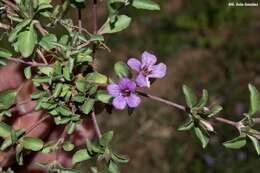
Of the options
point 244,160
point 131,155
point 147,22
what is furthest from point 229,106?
point 147,22

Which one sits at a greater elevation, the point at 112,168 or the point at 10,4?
the point at 10,4

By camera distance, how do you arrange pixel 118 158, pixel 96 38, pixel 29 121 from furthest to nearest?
pixel 29 121, pixel 118 158, pixel 96 38

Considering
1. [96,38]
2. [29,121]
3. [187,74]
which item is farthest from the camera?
[187,74]

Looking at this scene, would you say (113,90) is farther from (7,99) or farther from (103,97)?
(7,99)

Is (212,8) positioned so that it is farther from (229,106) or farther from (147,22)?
(229,106)

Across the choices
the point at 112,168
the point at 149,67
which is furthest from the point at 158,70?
the point at 112,168

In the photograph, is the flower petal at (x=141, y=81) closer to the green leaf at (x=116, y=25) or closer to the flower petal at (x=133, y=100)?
the flower petal at (x=133, y=100)

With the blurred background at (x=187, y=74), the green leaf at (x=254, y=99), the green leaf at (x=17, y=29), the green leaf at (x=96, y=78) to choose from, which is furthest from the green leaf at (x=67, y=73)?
the blurred background at (x=187, y=74)

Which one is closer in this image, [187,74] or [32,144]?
[32,144]
